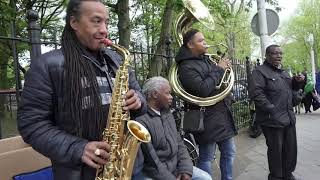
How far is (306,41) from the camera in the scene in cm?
4597

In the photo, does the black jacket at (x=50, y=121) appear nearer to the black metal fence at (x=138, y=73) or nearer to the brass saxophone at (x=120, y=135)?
the brass saxophone at (x=120, y=135)

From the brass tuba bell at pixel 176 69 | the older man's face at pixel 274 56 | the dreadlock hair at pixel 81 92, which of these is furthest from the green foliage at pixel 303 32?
the dreadlock hair at pixel 81 92

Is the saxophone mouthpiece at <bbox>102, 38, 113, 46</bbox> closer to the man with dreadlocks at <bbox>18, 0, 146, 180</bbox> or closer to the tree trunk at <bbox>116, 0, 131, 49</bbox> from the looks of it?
the man with dreadlocks at <bbox>18, 0, 146, 180</bbox>

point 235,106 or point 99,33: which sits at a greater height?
point 99,33

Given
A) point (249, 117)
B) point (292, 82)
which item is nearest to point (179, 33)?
point (292, 82)

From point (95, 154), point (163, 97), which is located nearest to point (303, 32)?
point (163, 97)

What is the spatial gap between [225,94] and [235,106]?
511 centimetres

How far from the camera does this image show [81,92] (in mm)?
2385

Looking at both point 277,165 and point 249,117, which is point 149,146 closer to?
point 277,165

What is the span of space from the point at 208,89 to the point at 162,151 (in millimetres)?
1260

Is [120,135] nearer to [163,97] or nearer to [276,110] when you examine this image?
[163,97]

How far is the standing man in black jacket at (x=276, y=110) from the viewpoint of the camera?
217 inches

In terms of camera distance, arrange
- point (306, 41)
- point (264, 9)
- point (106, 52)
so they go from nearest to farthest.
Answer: point (106, 52) < point (264, 9) < point (306, 41)

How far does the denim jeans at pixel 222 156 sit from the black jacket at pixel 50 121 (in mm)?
2768
